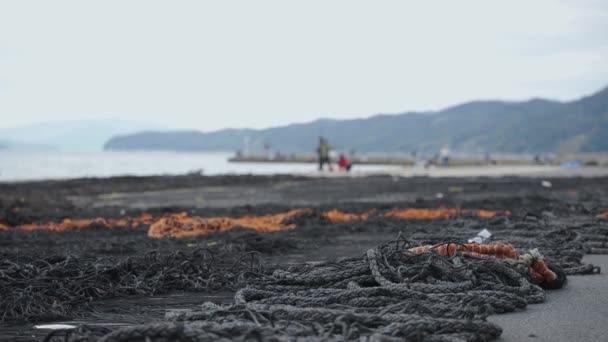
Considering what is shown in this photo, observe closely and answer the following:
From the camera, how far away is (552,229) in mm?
9211

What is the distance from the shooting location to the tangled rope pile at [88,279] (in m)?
5.03

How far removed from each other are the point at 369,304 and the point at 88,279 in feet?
7.88

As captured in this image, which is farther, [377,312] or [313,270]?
[313,270]

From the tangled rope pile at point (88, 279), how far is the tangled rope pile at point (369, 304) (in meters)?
0.55

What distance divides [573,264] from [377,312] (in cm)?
315

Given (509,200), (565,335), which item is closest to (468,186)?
(509,200)

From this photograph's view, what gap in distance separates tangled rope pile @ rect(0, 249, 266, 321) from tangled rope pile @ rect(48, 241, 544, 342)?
55 cm

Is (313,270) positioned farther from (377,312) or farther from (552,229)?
(552,229)

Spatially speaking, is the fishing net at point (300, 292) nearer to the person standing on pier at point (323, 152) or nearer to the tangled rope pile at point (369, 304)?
the tangled rope pile at point (369, 304)

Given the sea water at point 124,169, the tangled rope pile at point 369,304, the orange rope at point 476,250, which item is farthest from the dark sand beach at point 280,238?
the sea water at point 124,169

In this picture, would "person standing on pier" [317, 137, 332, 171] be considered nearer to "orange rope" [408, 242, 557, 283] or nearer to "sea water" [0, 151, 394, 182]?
"sea water" [0, 151, 394, 182]

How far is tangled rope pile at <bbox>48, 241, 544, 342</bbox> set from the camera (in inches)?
140

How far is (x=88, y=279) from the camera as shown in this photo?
582 cm

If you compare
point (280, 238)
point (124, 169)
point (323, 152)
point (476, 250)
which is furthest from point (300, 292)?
point (124, 169)
